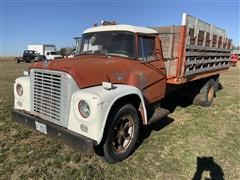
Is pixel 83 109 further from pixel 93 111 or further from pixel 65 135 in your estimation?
pixel 65 135

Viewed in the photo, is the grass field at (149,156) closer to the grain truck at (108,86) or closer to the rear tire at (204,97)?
the grain truck at (108,86)

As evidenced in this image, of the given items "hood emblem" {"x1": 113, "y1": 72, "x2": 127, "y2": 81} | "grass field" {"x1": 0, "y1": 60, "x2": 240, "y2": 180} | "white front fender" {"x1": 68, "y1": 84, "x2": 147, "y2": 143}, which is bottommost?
"grass field" {"x1": 0, "y1": 60, "x2": 240, "y2": 180}

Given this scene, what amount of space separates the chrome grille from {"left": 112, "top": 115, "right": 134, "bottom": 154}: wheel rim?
102 cm

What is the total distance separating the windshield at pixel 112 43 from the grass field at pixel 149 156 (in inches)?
77.2

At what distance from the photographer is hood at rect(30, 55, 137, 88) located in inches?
155

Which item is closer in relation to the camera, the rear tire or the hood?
the hood

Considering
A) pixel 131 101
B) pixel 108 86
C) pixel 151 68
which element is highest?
pixel 151 68

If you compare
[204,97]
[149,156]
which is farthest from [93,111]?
[204,97]

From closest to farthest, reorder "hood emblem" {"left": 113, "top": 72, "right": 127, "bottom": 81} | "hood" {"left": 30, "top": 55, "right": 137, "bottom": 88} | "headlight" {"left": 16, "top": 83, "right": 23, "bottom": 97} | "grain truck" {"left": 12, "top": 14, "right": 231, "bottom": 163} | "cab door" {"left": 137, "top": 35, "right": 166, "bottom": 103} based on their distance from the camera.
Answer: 1. "grain truck" {"left": 12, "top": 14, "right": 231, "bottom": 163}
2. "hood" {"left": 30, "top": 55, "right": 137, "bottom": 88}
3. "hood emblem" {"left": 113, "top": 72, "right": 127, "bottom": 81}
4. "headlight" {"left": 16, "top": 83, "right": 23, "bottom": 97}
5. "cab door" {"left": 137, "top": 35, "right": 166, "bottom": 103}

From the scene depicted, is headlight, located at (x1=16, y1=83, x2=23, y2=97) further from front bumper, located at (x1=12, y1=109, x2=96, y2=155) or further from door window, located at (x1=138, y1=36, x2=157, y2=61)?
door window, located at (x1=138, y1=36, x2=157, y2=61)

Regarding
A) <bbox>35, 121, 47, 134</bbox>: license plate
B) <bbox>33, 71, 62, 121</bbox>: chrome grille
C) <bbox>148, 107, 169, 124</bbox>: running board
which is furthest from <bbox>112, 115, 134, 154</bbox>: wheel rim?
<bbox>35, 121, 47, 134</bbox>: license plate

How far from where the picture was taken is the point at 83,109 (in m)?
3.71

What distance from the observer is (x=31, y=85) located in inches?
175

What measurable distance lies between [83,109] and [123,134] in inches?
42.6
